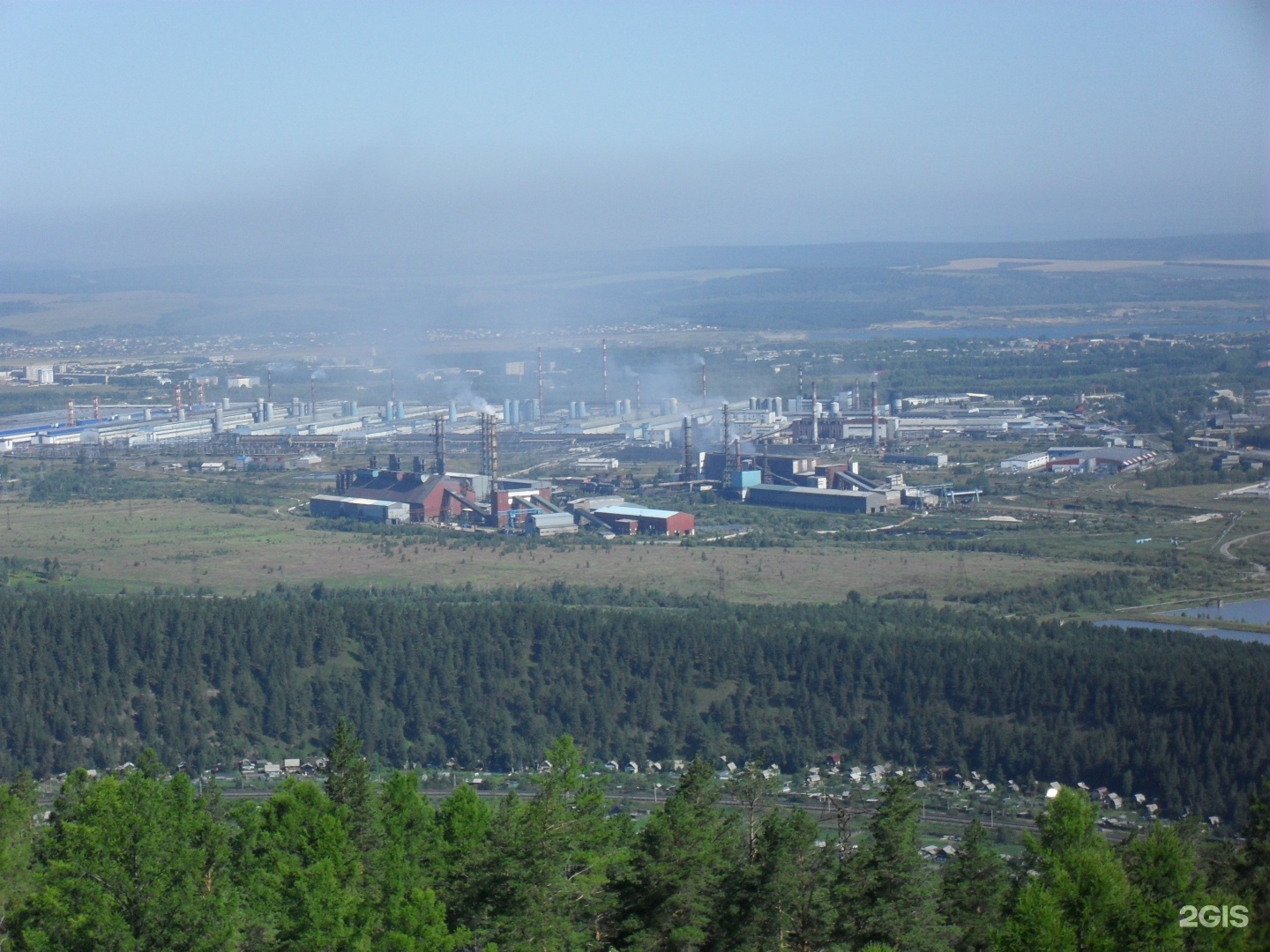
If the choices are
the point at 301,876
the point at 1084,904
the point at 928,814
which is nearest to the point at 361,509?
the point at 928,814

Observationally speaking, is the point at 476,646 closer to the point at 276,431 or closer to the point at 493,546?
the point at 493,546

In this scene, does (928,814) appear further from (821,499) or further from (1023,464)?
(1023,464)

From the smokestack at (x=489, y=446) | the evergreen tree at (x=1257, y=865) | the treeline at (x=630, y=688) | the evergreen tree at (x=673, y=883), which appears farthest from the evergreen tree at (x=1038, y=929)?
the smokestack at (x=489, y=446)

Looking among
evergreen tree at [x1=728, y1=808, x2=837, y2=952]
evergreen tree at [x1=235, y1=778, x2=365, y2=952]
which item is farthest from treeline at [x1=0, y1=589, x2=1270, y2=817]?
evergreen tree at [x1=235, y1=778, x2=365, y2=952]

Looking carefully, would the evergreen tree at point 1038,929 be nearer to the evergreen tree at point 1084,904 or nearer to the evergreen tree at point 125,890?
the evergreen tree at point 1084,904

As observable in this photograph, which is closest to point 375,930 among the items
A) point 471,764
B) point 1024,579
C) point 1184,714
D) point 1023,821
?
point 1023,821

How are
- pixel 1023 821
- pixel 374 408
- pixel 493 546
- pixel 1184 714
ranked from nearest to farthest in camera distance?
pixel 1023 821 < pixel 1184 714 < pixel 493 546 < pixel 374 408

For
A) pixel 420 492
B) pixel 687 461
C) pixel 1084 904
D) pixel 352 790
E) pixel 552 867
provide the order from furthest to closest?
1. pixel 687 461
2. pixel 420 492
3. pixel 352 790
4. pixel 552 867
5. pixel 1084 904
